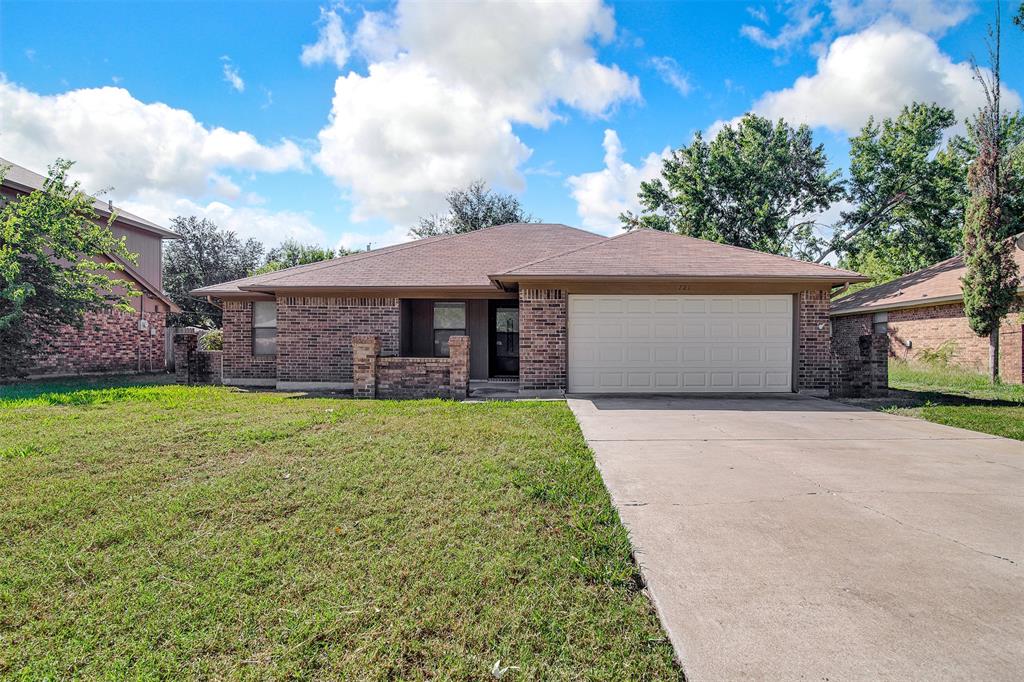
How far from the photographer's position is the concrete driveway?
2.20 metres

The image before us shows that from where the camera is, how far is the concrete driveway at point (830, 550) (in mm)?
2199

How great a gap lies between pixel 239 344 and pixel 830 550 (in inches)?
537

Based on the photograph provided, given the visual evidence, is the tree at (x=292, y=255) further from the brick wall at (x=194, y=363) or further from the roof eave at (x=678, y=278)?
the roof eave at (x=678, y=278)

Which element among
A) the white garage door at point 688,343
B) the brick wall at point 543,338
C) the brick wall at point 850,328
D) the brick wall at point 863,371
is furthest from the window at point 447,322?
the brick wall at point 850,328

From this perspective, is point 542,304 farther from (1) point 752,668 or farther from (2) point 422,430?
(1) point 752,668

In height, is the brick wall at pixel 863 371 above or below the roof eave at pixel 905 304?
below

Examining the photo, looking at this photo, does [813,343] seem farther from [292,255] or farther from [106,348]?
[292,255]

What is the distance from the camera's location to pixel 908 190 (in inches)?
879

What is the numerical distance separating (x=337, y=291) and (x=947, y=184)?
25.1 metres

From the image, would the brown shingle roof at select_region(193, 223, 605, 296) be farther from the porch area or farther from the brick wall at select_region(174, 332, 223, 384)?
the brick wall at select_region(174, 332, 223, 384)

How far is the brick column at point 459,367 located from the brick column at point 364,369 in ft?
5.17

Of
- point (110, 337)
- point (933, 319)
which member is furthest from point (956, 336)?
point (110, 337)

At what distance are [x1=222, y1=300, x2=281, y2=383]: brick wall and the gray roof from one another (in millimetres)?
6177

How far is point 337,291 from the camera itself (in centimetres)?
1162
